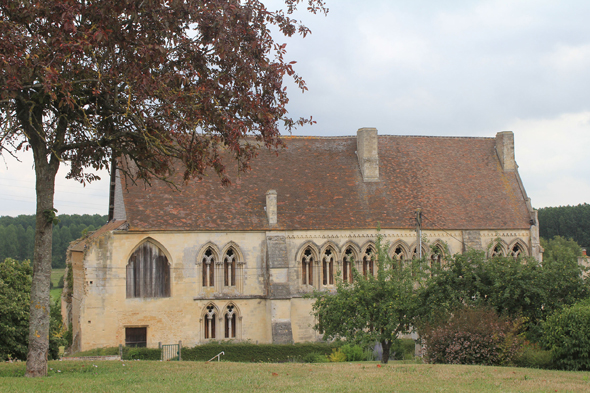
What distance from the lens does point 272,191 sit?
29.8 metres

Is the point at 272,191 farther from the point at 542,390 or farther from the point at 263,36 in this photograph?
the point at 542,390

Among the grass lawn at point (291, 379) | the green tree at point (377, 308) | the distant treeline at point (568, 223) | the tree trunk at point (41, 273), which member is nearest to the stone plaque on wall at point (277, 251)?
the green tree at point (377, 308)

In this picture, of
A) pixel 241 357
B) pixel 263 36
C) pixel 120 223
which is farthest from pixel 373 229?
pixel 263 36

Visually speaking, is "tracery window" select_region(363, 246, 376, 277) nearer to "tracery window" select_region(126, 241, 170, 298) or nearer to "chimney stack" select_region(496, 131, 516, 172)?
"tracery window" select_region(126, 241, 170, 298)

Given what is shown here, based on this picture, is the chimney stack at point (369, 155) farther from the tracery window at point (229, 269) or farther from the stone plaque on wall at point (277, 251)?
the tracery window at point (229, 269)

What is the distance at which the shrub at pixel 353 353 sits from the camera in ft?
82.6

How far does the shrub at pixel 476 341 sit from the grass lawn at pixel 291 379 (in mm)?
2186

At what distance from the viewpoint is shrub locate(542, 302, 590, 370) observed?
49.7 feet

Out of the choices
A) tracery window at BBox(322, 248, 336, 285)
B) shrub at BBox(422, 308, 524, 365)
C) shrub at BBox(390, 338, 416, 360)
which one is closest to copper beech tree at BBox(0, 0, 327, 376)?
shrub at BBox(422, 308, 524, 365)

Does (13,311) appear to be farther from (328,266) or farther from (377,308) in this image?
(328,266)

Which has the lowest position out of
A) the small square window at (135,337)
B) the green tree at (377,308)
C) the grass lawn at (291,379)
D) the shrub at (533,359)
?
the small square window at (135,337)

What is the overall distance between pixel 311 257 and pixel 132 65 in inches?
772

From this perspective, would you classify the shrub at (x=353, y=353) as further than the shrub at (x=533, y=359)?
Yes

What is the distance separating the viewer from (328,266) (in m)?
31.3
